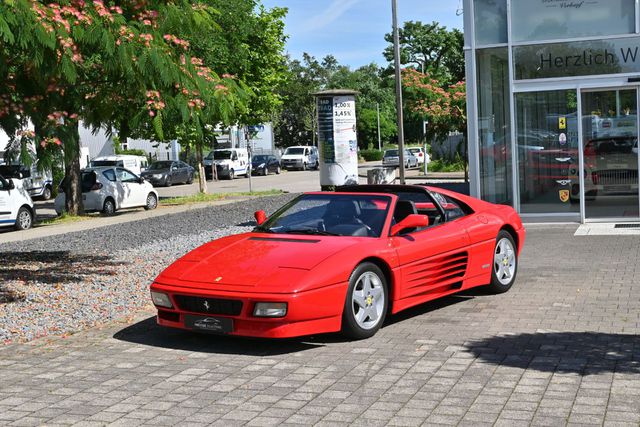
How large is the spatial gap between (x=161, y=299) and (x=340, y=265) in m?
1.55

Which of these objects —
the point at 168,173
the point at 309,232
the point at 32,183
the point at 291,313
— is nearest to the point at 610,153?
the point at 309,232

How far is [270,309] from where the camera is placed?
696cm

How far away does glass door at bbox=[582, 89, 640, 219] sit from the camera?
1628cm

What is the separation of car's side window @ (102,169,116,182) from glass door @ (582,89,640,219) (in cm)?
1486

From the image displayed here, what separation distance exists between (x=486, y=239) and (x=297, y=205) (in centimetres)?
196

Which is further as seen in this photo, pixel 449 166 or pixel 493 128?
pixel 449 166

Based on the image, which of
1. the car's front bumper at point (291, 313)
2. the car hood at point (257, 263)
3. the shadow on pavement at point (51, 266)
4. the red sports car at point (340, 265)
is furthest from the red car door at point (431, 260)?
the shadow on pavement at point (51, 266)

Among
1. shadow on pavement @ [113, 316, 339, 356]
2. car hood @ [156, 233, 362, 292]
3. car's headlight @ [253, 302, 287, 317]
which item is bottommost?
shadow on pavement @ [113, 316, 339, 356]

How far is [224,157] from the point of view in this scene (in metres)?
53.2

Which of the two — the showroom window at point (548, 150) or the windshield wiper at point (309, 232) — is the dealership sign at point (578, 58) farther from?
the windshield wiper at point (309, 232)

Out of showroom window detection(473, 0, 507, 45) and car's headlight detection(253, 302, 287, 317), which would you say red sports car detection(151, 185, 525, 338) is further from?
showroom window detection(473, 0, 507, 45)

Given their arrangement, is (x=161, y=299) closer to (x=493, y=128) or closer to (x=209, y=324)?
(x=209, y=324)

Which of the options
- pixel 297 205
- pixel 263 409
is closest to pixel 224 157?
pixel 297 205

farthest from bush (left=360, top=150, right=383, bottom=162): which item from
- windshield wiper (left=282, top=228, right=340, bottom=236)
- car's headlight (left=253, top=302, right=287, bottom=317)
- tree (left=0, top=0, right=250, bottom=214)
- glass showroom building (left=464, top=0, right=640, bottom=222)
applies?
car's headlight (left=253, top=302, right=287, bottom=317)
